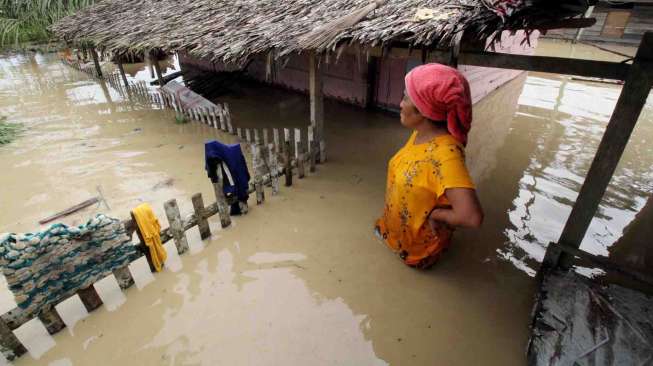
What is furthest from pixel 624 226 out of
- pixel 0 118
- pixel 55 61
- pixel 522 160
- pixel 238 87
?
pixel 55 61

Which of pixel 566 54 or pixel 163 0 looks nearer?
pixel 163 0

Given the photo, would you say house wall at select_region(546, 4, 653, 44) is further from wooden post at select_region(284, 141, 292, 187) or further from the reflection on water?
wooden post at select_region(284, 141, 292, 187)

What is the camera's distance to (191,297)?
10.6 feet

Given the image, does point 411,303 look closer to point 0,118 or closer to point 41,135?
point 41,135

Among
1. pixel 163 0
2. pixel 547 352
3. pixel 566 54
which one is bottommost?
pixel 547 352

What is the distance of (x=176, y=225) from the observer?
3.49 metres

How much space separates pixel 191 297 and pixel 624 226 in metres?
5.76

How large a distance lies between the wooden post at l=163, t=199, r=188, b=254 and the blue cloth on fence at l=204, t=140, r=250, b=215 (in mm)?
647

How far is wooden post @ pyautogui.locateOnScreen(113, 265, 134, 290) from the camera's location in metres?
3.14

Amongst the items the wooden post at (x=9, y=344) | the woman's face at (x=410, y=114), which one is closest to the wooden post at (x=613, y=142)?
the woman's face at (x=410, y=114)

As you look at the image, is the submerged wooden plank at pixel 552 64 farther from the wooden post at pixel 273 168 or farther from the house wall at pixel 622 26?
the house wall at pixel 622 26

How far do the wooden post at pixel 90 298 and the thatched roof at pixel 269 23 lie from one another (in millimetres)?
3472

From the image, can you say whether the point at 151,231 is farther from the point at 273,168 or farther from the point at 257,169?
the point at 273,168

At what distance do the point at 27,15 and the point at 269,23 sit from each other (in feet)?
69.4
